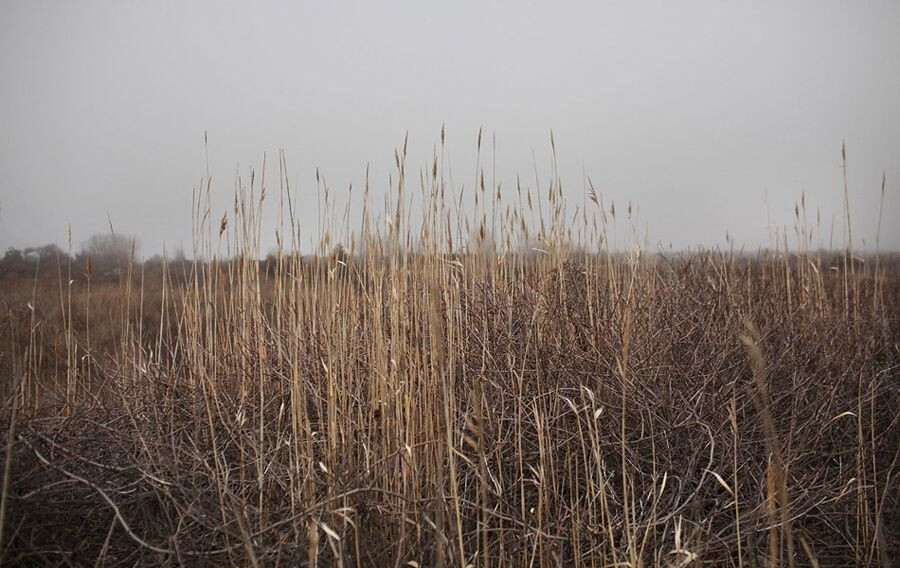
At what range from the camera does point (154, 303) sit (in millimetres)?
4238

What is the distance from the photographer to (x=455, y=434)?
4.46 ft

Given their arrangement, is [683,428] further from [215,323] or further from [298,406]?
[215,323]

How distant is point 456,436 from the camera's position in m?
1.36

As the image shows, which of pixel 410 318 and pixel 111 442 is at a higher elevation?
pixel 410 318

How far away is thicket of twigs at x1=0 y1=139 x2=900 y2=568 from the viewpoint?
105cm

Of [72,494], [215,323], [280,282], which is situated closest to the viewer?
[72,494]

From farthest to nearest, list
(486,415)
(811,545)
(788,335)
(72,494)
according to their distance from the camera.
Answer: (788,335), (486,415), (811,545), (72,494)

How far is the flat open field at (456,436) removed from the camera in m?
1.04

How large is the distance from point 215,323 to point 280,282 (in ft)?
1.01

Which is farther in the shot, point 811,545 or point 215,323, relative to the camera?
point 215,323

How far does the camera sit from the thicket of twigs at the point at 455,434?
1.05 meters

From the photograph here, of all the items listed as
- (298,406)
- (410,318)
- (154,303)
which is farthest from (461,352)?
(154,303)

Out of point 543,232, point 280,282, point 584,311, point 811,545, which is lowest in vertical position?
point 811,545

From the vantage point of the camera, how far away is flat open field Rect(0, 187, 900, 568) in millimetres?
1045
